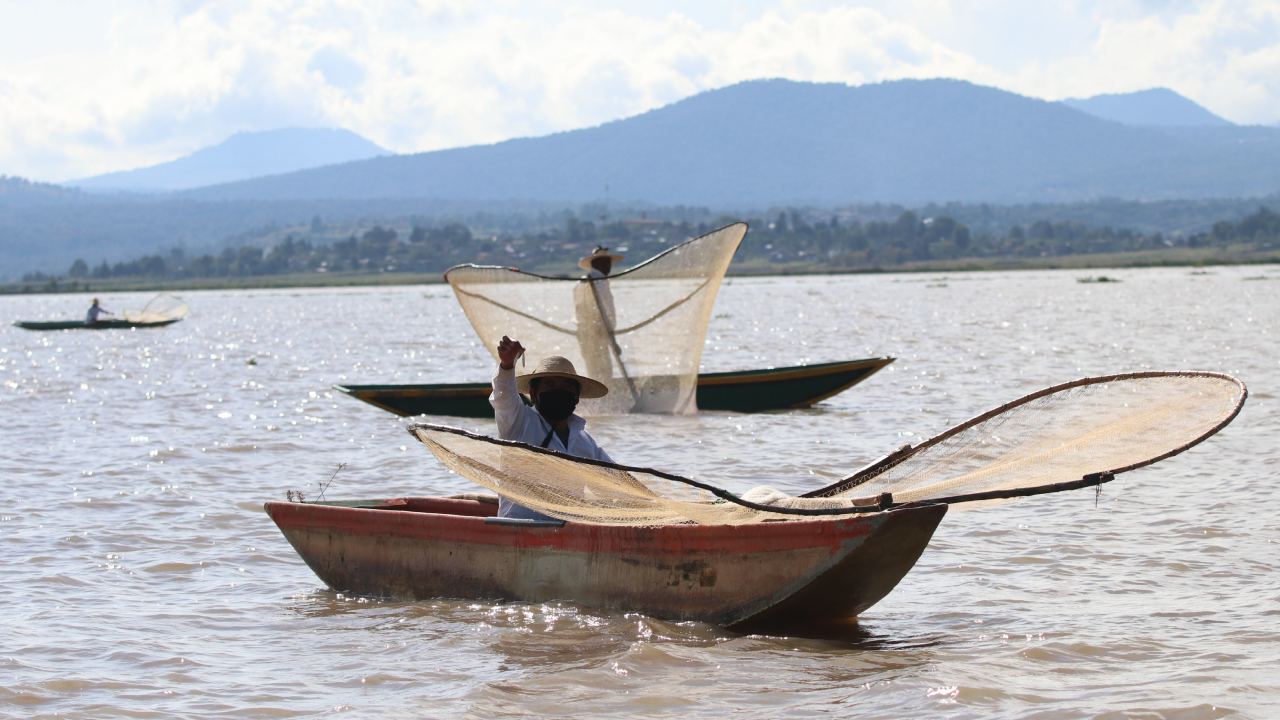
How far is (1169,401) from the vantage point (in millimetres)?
8039

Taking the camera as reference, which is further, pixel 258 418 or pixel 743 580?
pixel 258 418

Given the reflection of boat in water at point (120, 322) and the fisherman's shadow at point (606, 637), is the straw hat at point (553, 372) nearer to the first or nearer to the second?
the fisherman's shadow at point (606, 637)

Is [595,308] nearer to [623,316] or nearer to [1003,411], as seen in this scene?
[623,316]

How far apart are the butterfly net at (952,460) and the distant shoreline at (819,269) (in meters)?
138

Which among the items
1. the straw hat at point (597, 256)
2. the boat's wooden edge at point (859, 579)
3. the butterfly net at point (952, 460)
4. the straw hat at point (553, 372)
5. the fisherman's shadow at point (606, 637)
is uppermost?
the straw hat at point (597, 256)

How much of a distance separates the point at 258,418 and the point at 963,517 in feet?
41.2

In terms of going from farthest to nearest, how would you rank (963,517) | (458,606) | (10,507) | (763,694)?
(10,507)
(963,517)
(458,606)
(763,694)

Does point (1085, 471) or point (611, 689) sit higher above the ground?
point (1085, 471)

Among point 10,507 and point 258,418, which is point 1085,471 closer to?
point 10,507

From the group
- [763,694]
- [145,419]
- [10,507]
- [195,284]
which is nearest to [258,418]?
[145,419]

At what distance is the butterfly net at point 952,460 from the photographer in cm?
782

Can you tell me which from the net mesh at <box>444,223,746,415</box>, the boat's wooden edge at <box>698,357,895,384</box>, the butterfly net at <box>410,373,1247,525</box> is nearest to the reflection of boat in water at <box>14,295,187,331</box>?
the boat's wooden edge at <box>698,357,895,384</box>

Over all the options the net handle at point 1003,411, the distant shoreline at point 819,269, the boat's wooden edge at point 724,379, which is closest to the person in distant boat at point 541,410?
the net handle at point 1003,411

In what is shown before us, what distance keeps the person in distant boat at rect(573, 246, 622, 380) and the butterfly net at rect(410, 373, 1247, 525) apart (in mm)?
8821
